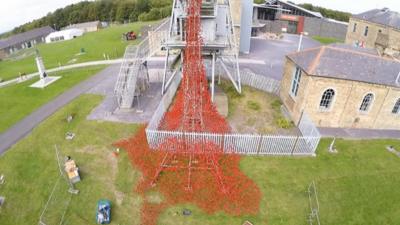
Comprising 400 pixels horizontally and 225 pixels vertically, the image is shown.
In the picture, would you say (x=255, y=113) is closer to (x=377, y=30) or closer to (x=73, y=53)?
(x=377, y=30)

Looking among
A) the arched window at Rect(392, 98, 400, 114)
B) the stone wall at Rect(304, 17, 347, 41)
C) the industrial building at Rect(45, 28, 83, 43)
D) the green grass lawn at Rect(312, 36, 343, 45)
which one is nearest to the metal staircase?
the arched window at Rect(392, 98, 400, 114)

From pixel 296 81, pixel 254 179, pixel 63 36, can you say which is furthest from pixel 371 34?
pixel 63 36

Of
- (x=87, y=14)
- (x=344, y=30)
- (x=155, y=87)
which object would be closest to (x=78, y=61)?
(x=155, y=87)

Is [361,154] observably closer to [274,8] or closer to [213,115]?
[213,115]

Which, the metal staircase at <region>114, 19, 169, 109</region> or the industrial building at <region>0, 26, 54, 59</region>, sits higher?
the metal staircase at <region>114, 19, 169, 109</region>

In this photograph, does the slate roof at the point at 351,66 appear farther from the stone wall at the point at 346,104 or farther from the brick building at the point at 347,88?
the stone wall at the point at 346,104

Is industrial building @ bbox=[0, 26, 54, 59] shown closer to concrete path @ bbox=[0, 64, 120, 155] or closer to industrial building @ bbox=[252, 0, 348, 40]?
concrete path @ bbox=[0, 64, 120, 155]

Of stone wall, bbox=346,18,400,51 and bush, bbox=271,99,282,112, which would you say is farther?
stone wall, bbox=346,18,400,51
